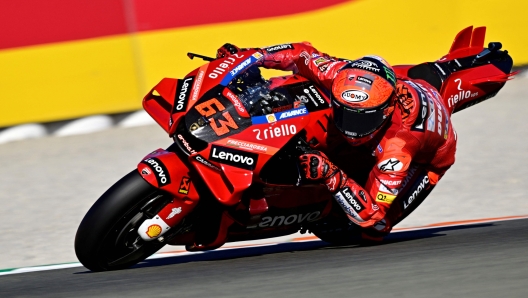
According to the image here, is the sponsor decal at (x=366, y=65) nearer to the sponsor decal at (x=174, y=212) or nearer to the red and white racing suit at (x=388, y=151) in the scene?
the red and white racing suit at (x=388, y=151)

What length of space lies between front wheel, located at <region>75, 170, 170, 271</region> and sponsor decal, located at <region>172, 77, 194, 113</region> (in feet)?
1.30

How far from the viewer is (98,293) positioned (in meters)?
3.78

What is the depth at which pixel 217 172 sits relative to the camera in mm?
4090

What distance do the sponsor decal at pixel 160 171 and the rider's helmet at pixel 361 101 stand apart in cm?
92

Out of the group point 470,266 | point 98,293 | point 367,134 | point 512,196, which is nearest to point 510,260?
point 470,266

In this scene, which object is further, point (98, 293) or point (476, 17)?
point (476, 17)

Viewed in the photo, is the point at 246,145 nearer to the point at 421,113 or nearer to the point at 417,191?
the point at 421,113

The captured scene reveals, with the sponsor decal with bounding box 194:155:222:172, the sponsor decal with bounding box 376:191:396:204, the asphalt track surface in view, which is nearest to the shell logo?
the asphalt track surface

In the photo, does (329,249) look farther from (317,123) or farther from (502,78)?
(502,78)

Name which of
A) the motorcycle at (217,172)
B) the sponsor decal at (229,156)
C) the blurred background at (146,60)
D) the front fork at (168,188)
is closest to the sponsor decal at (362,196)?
the motorcycle at (217,172)

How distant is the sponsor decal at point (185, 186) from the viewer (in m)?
4.21

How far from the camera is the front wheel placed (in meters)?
4.16

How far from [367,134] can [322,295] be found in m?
1.17

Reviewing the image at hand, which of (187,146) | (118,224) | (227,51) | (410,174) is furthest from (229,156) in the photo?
(410,174)
